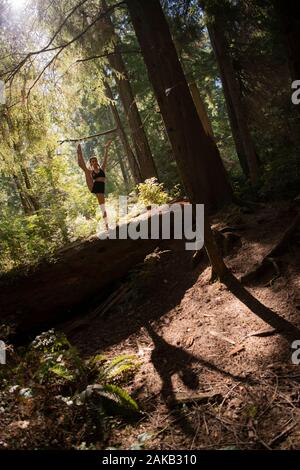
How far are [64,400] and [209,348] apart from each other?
2.09 m

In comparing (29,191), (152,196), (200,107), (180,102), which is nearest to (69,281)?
(152,196)

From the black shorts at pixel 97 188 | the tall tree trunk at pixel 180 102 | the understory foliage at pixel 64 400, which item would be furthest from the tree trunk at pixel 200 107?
the understory foliage at pixel 64 400

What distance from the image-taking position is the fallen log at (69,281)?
7605 millimetres

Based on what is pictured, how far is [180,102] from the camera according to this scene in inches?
330

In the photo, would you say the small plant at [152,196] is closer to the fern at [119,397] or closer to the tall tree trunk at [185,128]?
the tall tree trunk at [185,128]

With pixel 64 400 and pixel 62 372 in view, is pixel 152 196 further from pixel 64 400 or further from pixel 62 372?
pixel 64 400

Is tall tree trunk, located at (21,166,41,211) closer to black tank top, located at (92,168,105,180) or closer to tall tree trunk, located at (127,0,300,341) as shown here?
black tank top, located at (92,168,105,180)

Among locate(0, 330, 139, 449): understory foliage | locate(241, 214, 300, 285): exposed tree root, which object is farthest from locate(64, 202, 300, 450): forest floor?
locate(0, 330, 139, 449): understory foliage

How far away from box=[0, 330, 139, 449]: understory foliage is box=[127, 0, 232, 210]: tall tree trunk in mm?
3169

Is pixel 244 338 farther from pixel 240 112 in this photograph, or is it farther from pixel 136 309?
pixel 240 112

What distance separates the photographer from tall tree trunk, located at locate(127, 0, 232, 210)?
634 centimetres
